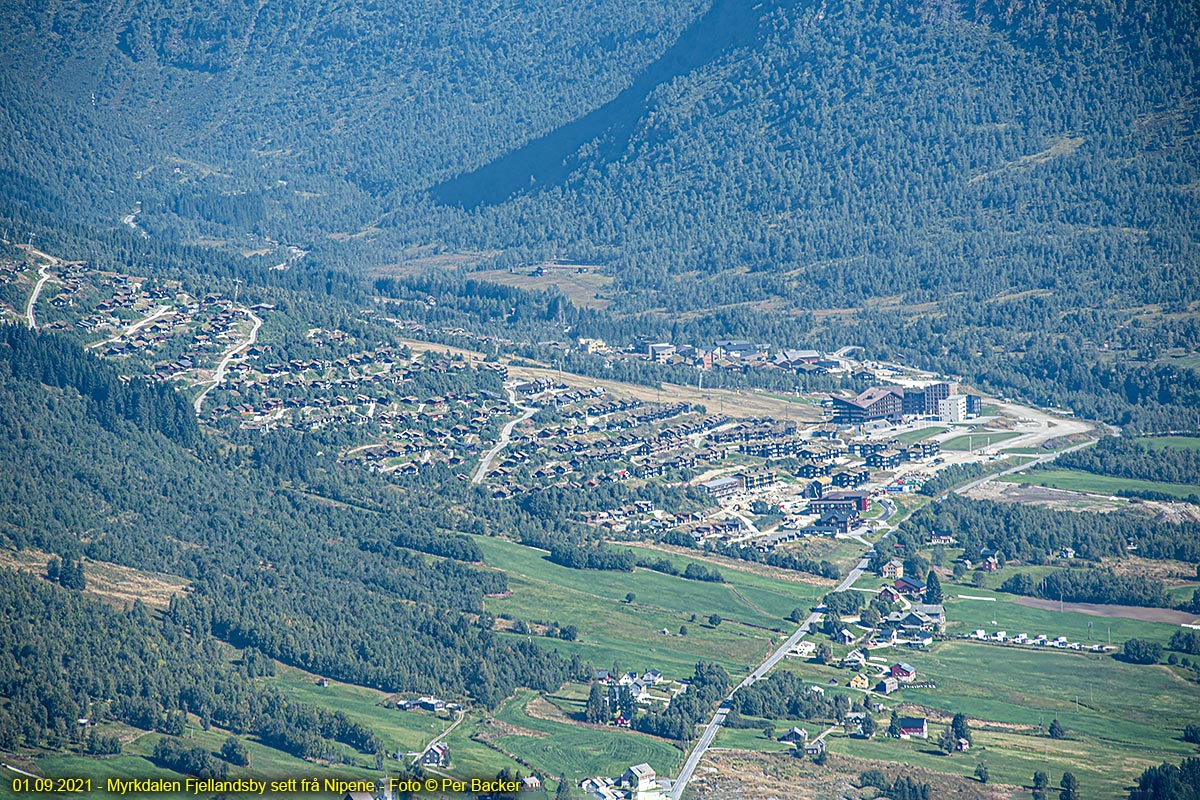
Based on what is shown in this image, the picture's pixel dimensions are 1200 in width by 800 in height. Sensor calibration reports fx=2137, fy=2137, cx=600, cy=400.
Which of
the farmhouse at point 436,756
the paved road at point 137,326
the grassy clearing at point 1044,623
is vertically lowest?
the farmhouse at point 436,756

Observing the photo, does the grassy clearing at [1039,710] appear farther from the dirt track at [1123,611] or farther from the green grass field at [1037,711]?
the dirt track at [1123,611]

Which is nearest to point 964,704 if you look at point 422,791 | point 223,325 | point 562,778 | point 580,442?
point 562,778

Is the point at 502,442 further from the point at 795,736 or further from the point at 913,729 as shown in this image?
the point at 913,729

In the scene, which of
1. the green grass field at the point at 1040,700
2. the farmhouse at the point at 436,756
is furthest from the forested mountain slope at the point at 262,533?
the green grass field at the point at 1040,700

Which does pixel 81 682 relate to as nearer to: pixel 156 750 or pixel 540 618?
pixel 156 750

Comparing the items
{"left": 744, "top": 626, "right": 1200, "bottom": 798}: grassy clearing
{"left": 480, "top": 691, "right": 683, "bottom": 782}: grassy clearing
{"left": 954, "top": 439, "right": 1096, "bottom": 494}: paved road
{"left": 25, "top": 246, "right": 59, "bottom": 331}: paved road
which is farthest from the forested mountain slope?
{"left": 954, "top": 439, "right": 1096, "bottom": 494}: paved road

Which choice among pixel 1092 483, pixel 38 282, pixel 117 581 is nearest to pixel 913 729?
pixel 117 581
